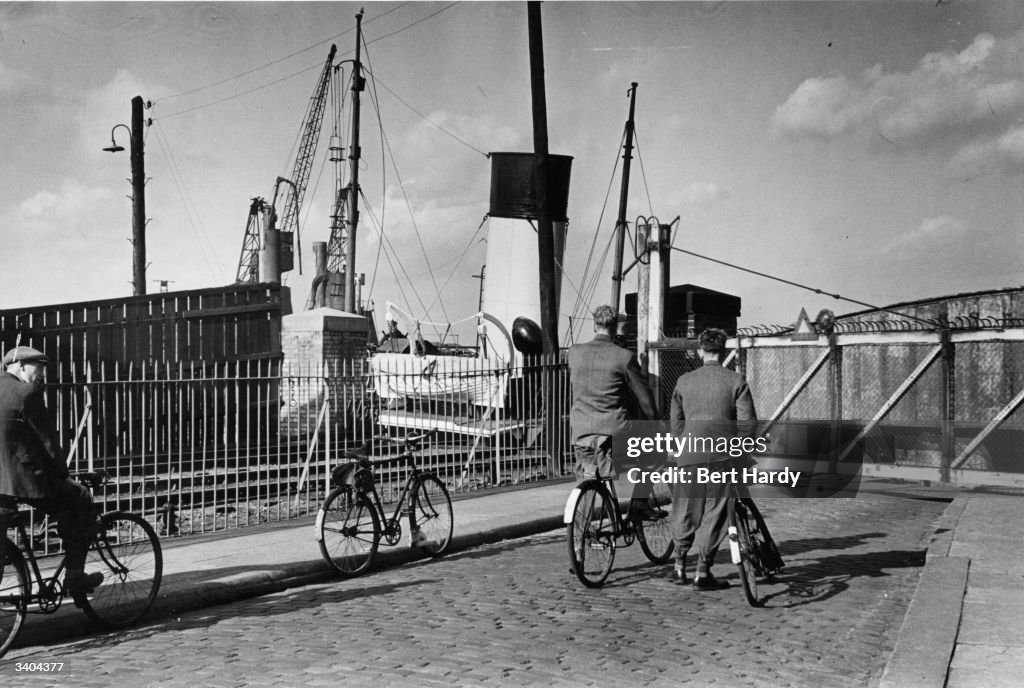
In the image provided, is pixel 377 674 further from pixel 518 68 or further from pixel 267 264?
pixel 267 264

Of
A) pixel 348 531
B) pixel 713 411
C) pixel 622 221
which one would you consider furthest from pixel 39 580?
pixel 622 221

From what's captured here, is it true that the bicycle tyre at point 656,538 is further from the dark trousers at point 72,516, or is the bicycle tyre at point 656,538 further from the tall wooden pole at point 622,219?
the tall wooden pole at point 622,219

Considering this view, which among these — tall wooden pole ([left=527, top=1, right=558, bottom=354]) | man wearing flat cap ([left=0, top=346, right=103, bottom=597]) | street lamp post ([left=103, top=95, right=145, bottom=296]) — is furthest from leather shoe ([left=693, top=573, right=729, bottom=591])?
street lamp post ([left=103, top=95, right=145, bottom=296])

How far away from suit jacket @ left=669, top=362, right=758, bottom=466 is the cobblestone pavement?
3.31ft

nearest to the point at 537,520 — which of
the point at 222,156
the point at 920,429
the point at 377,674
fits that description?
the point at 377,674

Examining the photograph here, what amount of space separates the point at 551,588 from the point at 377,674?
2377mm

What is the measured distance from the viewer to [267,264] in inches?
1581

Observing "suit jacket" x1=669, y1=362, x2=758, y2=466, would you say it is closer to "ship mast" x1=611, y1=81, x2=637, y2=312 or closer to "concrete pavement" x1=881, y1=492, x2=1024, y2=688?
"concrete pavement" x1=881, y1=492, x2=1024, y2=688

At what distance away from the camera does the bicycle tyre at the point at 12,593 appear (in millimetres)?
5379

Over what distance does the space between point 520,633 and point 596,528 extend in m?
1.57

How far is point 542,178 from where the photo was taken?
48.6ft

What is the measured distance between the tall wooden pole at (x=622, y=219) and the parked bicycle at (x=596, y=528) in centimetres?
2166

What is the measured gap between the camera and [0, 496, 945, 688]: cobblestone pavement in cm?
482

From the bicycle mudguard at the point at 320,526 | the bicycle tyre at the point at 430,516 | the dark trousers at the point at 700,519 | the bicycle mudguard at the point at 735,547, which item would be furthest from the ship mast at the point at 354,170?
the bicycle mudguard at the point at 735,547
